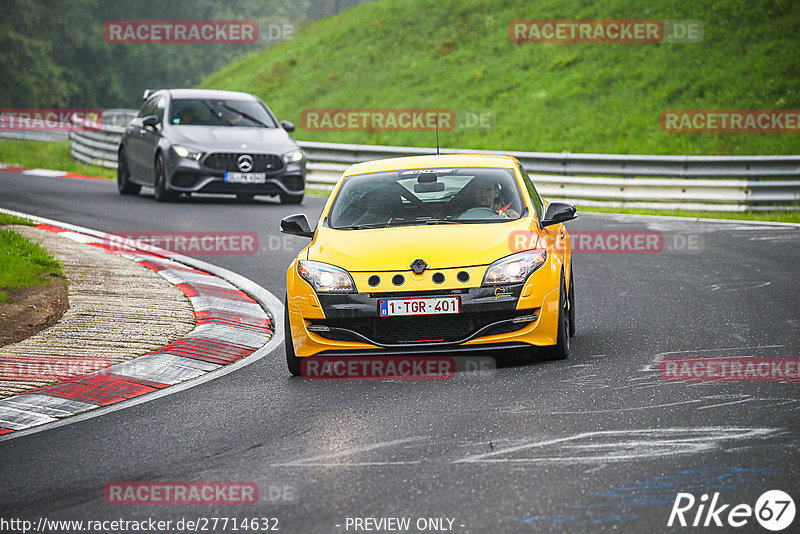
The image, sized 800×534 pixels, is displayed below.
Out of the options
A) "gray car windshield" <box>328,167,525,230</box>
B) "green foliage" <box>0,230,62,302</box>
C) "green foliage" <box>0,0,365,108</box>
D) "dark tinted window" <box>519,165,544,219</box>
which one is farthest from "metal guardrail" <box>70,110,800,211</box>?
"green foliage" <box>0,0,365,108</box>

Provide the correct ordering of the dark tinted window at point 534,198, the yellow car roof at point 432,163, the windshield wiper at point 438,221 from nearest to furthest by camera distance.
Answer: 1. the windshield wiper at point 438,221
2. the dark tinted window at point 534,198
3. the yellow car roof at point 432,163

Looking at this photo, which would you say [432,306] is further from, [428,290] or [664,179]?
[664,179]

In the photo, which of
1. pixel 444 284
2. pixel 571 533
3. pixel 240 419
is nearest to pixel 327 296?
pixel 444 284

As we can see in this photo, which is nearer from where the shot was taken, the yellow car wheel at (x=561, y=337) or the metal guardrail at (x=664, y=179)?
the yellow car wheel at (x=561, y=337)

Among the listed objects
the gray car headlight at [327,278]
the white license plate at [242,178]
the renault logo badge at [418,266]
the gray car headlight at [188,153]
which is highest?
the gray car headlight at [188,153]

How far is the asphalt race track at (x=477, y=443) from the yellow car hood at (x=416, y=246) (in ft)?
2.61

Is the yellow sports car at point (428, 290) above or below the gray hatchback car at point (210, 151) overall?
below

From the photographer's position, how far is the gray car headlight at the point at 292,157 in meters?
18.5

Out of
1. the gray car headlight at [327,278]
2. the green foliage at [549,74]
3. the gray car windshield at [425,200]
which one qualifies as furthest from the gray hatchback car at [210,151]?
the green foliage at [549,74]

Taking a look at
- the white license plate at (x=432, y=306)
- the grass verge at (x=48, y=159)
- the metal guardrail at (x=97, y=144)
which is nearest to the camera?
the white license plate at (x=432, y=306)

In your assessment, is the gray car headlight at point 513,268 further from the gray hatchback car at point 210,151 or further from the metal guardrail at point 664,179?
the metal guardrail at point 664,179

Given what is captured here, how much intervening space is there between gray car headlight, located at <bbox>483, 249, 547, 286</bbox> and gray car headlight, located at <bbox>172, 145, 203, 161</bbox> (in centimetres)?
1100

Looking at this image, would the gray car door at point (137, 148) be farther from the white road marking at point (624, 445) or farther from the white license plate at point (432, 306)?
the white road marking at point (624, 445)

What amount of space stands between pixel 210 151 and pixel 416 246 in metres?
10.7
